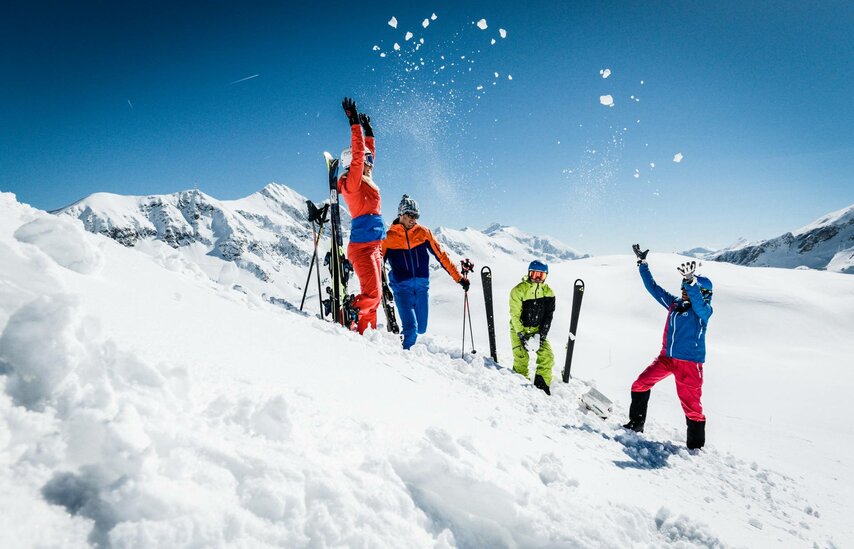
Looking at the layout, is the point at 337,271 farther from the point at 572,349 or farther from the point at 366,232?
the point at 572,349

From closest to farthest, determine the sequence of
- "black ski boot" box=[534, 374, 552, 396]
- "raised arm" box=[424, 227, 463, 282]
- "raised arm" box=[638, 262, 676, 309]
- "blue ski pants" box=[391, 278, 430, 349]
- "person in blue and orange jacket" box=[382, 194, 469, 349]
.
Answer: "raised arm" box=[638, 262, 676, 309] < "black ski boot" box=[534, 374, 552, 396] < "blue ski pants" box=[391, 278, 430, 349] < "person in blue and orange jacket" box=[382, 194, 469, 349] < "raised arm" box=[424, 227, 463, 282]

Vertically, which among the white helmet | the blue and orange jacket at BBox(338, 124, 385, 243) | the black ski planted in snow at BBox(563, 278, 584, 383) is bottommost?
the black ski planted in snow at BBox(563, 278, 584, 383)

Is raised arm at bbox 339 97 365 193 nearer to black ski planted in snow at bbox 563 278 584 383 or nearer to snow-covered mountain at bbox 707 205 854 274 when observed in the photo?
black ski planted in snow at bbox 563 278 584 383

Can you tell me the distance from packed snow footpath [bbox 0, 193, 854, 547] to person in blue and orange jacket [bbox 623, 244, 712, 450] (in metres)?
0.73

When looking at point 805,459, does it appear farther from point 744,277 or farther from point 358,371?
point 744,277

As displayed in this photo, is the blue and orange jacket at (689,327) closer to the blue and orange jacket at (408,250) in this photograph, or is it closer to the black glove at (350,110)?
the blue and orange jacket at (408,250)

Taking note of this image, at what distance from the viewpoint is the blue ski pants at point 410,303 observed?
6.95m

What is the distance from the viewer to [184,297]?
3.28 m

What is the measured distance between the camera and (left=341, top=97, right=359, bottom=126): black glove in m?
5.82

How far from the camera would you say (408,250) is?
725 centimetres

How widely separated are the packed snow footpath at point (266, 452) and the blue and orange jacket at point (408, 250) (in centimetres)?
298

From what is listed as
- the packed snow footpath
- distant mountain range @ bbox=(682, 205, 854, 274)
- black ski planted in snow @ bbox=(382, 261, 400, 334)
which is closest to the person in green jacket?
black ski planted in snow @ bbox=(382, 261, 400, 334)

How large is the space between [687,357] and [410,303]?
423cm

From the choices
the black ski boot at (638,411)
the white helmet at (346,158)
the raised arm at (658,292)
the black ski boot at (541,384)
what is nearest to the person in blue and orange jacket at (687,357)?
the black ski boot at (638,411)
